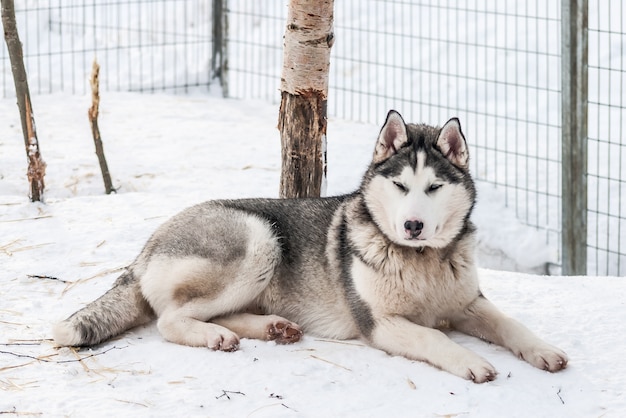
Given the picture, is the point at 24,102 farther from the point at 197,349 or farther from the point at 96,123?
the point at 197,349

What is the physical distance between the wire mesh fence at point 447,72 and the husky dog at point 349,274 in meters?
3.24

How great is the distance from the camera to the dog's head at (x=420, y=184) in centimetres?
412

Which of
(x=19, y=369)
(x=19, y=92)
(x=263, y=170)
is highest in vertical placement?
(x=19, y=92)

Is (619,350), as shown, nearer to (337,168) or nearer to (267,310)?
(267,310)

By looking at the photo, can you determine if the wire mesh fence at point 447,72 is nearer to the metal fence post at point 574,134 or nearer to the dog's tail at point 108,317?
the metal fence post at point 574,134

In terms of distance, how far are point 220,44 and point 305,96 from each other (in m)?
5.16

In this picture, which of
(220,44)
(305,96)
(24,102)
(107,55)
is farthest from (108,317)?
(107,55)

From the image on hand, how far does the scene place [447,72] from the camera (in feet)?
29.7

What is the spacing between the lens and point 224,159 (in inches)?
325

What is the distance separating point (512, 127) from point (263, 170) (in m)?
2.66

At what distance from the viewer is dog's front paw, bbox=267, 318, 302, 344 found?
14.4ft

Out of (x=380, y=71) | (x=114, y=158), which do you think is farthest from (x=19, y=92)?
(x=380, y=71)

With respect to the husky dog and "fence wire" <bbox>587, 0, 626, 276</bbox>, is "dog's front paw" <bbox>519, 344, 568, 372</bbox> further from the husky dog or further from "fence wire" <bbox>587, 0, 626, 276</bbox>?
"fence wire" <bbox>587, 0, 626, 276</bbox>

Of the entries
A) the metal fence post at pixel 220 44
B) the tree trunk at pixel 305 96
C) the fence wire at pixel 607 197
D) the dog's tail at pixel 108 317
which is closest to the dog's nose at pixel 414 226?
the dog's tail at pixel 108 317
